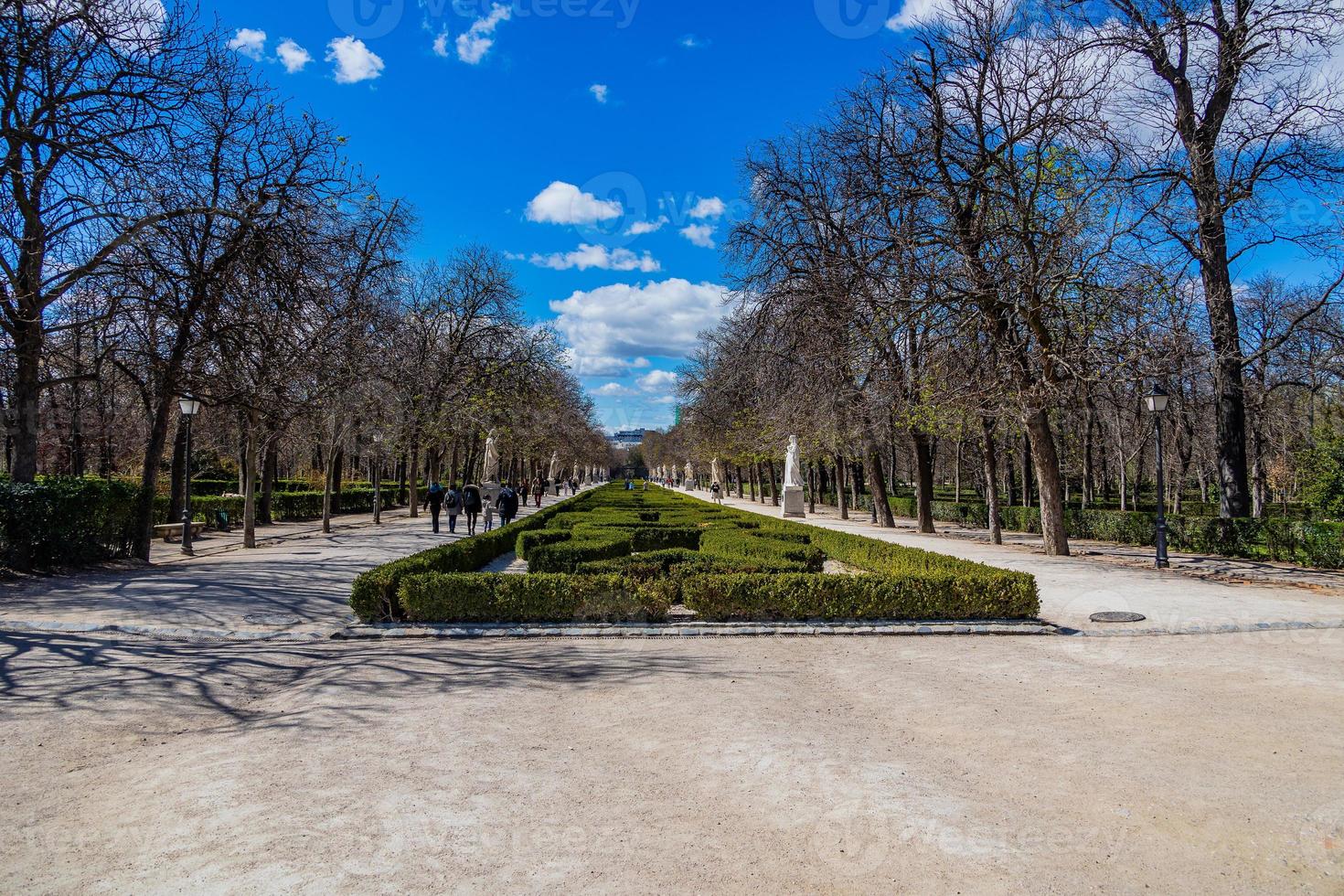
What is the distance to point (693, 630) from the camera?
8.70 meters

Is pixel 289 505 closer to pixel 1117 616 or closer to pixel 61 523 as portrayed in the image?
pixel 61 523

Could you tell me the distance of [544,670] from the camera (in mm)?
6957

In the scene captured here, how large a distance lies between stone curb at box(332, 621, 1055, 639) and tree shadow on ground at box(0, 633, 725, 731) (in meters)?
0.29

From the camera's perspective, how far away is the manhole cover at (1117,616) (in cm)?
929

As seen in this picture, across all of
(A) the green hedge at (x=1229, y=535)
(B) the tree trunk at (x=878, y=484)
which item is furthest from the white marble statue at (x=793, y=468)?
(A) the green hedge at (x=1229, y=535)

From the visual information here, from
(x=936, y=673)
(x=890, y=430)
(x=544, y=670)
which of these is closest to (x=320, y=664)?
(x=544, y=670)

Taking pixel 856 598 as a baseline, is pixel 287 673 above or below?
below

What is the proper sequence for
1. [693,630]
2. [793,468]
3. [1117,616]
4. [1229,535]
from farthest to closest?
[793,468] → [1229,535] → [1117,616] → [693,630]

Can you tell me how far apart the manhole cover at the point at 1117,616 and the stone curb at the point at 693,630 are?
0.94 meters

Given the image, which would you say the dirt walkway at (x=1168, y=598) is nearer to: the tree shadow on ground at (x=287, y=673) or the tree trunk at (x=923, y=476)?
the tree shadow on ground at (x=287, y=673)

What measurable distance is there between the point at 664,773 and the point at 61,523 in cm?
1227

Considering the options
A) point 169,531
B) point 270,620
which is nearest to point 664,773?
point 270,620

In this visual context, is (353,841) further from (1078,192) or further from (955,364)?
(955,364)

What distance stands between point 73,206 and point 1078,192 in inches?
636
